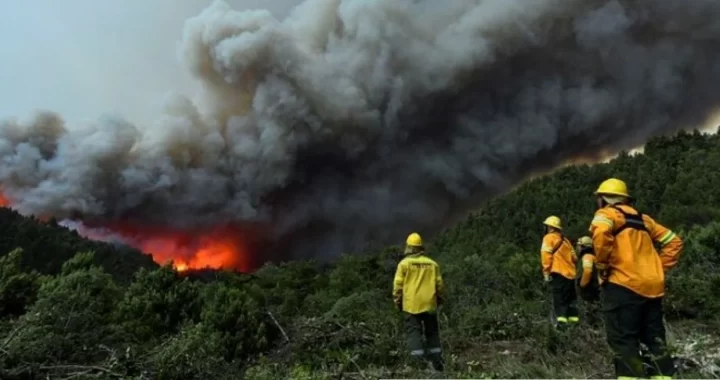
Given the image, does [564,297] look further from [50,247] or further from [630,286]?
[50,247]

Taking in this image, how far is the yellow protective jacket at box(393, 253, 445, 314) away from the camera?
7.34 meters

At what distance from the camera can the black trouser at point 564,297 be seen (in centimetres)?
901

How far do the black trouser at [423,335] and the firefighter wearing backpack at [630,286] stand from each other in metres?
3.05

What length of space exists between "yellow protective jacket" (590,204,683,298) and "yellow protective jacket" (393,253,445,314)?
122 inches

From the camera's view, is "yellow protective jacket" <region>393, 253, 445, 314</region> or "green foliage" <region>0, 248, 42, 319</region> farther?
"green foliage" <region>0, 248, 42, 319</region>

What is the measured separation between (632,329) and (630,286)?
14.3 inches

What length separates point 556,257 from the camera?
30.1 feet

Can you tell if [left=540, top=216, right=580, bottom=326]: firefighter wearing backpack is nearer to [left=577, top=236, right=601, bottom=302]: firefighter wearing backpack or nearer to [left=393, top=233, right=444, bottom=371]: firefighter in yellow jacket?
[left=577, top=236, right=601, bottom=302]: firefighter wearing backpack

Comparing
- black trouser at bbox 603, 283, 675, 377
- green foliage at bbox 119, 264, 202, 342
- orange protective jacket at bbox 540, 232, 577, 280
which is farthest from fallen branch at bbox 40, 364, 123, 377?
orange protective jacket at bbox 540, 232, 577, 280

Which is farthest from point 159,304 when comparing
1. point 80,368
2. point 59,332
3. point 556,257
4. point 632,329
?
point 632,329

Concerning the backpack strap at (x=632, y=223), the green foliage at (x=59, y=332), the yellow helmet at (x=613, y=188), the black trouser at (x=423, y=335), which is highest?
the yellow helmet at (x=613, y=188)

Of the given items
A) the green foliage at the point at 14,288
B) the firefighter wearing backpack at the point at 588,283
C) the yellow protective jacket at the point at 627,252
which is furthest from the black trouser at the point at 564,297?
the green foliage at the point at 14,288

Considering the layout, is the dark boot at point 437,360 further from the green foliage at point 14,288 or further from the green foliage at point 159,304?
the green foliage at point 14,288

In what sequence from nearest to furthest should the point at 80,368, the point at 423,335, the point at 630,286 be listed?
the point at 630,286, the point at 80,368, the point at 423,335
